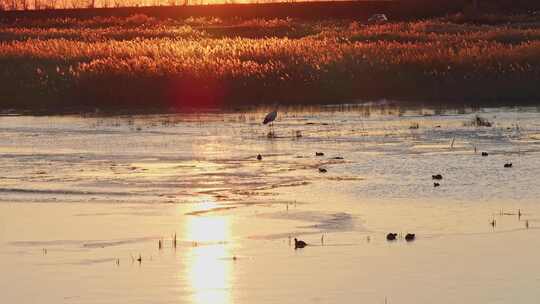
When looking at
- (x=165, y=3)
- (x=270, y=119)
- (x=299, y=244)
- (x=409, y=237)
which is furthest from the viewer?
(x=165, y=3)

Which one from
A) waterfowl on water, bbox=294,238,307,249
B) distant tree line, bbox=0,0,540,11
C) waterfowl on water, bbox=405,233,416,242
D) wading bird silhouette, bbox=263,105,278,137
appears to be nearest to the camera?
waterfowl on water, bbox=294,238,307,249

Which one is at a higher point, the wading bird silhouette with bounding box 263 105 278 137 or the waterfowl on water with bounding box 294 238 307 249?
the wading bird silhouette with bounding box 263 105 278 137

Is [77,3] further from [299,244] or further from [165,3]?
[299,244]

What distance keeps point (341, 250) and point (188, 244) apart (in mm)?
1424

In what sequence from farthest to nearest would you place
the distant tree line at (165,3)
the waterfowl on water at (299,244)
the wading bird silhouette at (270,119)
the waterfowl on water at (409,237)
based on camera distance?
the distant tree line at (165,3), the wading bird silhouette at (270,119), the waterfowl on water at (409,237), the waterfowl on water at (299,244)

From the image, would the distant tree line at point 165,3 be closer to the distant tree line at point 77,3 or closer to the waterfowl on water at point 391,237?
the distant tree line at point 77,3

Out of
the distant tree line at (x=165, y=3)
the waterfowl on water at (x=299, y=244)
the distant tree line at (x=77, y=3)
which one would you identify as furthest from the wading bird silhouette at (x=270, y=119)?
the distant tree line at (x=77, y=3)

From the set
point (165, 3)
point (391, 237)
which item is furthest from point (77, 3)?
point (391, 237)

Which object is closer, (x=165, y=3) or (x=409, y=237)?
(x=409, y=237)

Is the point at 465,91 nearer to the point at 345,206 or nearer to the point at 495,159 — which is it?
the point at 495,159

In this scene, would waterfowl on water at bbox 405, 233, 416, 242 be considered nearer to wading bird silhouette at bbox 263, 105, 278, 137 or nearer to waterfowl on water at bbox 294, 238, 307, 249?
waterfowl on water at bbox 294, 238, 307, 249

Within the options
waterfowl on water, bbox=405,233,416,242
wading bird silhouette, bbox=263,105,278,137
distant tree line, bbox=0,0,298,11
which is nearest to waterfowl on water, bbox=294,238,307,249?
waterfowl on water, bbox=405,233,416,242

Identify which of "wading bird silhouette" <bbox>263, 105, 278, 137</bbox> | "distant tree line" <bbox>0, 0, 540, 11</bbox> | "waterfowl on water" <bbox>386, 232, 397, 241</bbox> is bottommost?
"waterfowl on water" <bbox>386, 232, 397, 241</bbox>

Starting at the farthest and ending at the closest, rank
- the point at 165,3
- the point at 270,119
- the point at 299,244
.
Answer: the point at 165,3, the point at 270,119, the point at 299,244
